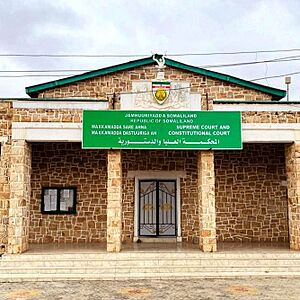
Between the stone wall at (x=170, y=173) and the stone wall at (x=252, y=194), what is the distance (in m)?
0.79

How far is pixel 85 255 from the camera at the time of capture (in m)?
10.9

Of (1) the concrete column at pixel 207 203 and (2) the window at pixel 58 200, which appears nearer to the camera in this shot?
(1) the concrete column at pixel 207 203

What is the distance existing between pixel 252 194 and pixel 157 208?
3.11m

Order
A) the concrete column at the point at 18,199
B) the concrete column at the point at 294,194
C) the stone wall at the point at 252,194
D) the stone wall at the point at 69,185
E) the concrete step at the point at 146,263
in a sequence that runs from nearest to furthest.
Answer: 1. the concrete step at the point at 146,263
2. the concrete column at the point at 18,199
3. the concrete column at the point at 294,194
4. the stone wall at the point at 69,185
5. the stone wall at the point at 252,194

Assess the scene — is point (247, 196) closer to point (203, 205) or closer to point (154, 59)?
point (203, 205)

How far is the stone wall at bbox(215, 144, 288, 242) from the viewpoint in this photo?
46.0 feet

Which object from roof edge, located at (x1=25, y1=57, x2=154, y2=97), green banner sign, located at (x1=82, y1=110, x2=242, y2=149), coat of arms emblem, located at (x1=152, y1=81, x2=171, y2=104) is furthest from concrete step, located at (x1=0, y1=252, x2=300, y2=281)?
roof edge, located at (x1=25, y1=57, x2=154, y2=97)

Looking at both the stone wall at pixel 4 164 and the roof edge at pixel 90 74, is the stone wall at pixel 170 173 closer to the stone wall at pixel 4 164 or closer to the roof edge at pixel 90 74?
the roof edge at pixel 90 74

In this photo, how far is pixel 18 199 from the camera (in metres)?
11.3

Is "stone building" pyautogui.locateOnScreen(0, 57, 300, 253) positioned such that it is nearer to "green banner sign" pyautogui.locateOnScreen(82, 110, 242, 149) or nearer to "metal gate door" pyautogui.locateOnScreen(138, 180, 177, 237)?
"metal gate door" pyautogui.locateOnScreen(138, 180, 177, 237)

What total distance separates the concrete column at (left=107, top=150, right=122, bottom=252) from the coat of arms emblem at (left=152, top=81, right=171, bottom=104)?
1.78 meters

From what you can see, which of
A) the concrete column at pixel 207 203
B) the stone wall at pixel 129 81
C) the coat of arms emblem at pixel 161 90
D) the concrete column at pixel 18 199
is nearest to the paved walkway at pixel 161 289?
the concrete column at pixel 207 203

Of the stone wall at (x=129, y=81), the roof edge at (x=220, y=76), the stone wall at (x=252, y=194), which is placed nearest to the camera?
the roof edge at (x=220, y=76)

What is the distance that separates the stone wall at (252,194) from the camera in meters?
14.0
